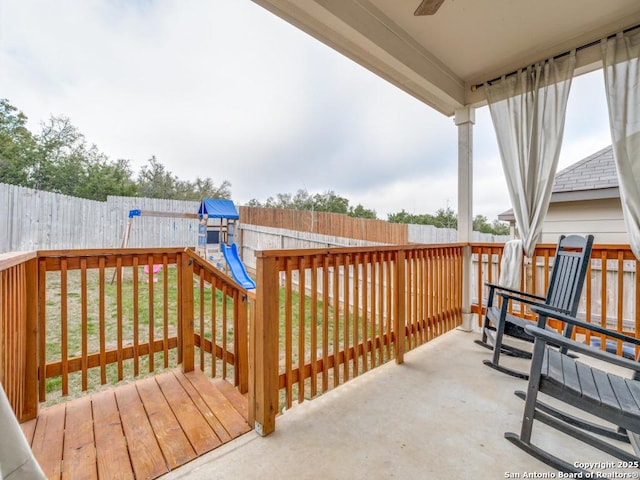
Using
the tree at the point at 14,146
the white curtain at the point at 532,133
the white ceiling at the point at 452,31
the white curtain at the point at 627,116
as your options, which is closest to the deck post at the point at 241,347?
the tree at the point at 14,146

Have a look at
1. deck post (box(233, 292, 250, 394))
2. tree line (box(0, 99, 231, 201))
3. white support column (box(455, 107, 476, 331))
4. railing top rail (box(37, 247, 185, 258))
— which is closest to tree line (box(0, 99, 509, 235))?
tree line (box(0, 99, 231, 201))

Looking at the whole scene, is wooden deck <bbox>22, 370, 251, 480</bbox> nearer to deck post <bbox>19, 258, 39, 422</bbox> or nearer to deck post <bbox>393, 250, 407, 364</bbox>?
deck post <bbox>19, 258, 39, 422</bbox>

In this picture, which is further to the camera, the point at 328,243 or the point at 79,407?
the point at 328,243

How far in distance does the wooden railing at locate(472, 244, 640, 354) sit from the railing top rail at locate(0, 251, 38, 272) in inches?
136

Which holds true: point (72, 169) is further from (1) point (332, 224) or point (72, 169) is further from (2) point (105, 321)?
(1) point (332, 224)

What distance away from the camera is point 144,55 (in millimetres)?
2076

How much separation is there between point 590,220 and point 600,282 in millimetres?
993

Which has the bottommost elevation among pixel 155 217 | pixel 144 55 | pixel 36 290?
pixel 36 290

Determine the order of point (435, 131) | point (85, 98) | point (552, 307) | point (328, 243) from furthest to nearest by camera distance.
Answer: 1. point (435, 131)
2. point (328, 243)
3. point (552, 307)
4. point (85, 98)

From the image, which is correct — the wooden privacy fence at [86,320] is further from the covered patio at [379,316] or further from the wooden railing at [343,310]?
the wooden railing at [343,310]

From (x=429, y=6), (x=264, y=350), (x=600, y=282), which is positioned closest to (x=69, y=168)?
(x=264, y=350)

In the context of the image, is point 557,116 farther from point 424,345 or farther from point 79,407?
point 79,407

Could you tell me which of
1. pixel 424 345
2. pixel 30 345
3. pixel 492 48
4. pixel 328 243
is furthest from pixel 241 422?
pixel 492 48

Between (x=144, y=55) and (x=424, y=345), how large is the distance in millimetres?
3257
